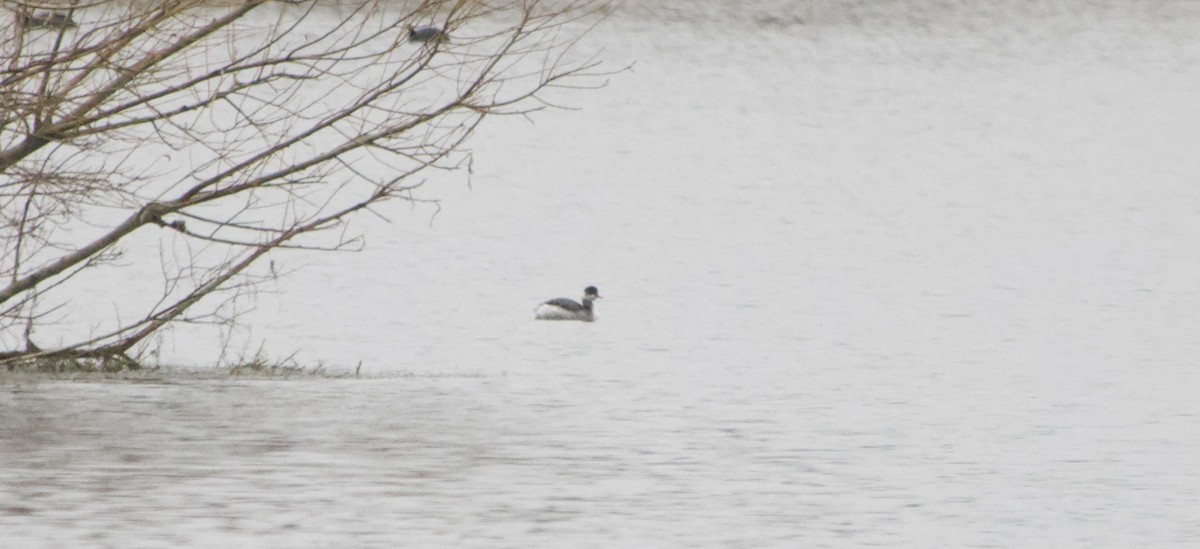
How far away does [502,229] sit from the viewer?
18359 mm

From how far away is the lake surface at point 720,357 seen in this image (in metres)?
7.25

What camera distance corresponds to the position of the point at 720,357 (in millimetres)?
12016

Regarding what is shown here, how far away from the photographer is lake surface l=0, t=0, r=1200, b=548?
23.8 feet

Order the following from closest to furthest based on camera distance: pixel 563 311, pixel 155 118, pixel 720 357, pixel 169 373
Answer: pixel 155 118 → pixel 169 373 → pixel 720 357 → pixel 563 311

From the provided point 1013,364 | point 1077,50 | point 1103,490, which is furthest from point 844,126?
point 1103,490

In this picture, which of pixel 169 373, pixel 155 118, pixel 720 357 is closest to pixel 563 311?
pixel 720 357

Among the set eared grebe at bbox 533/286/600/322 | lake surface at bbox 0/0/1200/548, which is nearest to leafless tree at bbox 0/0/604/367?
lake surface at bbox 0/0/1200/548

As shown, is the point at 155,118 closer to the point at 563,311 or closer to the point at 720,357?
the point at 720,357

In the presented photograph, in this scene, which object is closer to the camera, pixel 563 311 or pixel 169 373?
pixel 169 373

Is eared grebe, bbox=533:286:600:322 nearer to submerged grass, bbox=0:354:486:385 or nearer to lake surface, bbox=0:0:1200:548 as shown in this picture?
lake surface, bbox=0:0:1200:548

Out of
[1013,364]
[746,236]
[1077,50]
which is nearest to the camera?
[1013,364]

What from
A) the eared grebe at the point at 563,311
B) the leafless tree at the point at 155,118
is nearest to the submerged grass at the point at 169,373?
the leafless tree at the point at 155,118

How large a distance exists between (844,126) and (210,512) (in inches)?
774

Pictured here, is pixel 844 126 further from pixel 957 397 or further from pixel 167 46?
pixel 167 46
